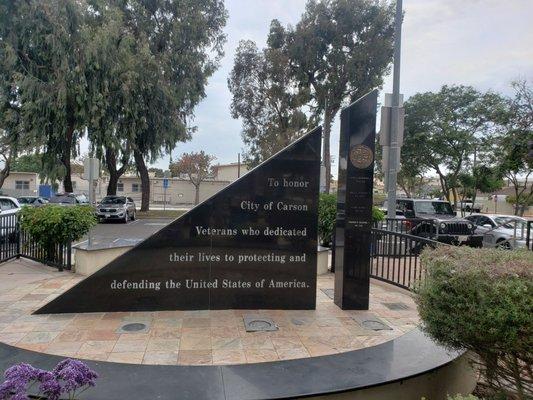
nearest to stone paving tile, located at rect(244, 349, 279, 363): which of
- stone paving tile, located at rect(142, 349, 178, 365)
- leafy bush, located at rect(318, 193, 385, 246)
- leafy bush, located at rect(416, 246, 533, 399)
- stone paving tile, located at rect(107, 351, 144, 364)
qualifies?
stone paving tile, located at rect(142, 349, 178, 365)

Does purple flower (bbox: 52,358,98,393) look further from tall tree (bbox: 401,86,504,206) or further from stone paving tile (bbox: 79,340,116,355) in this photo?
tall tree (bbox: 401,86,504,206)

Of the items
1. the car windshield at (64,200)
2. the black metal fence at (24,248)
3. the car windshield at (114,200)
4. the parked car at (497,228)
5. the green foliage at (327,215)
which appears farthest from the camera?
the car windshield at (114,200)

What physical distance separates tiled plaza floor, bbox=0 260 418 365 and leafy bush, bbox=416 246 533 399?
5.06ft

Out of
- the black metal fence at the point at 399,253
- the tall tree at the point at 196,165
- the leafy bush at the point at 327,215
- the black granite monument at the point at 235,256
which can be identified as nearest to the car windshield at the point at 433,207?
the leafy bush at the point at 327,215

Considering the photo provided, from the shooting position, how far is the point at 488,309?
2.72m

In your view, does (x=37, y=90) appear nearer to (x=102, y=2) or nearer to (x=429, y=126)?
(x=102, y=2)

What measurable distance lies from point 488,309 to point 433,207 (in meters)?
14.8

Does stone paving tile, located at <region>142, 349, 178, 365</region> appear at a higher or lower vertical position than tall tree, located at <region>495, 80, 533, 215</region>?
lower

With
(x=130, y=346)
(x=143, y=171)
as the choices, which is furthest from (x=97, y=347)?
(x=143, y=171)

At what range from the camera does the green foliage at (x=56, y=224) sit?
8.42 meters

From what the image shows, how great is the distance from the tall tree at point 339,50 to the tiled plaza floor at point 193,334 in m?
21.4

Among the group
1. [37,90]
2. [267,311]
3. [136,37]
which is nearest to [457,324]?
[267,311]

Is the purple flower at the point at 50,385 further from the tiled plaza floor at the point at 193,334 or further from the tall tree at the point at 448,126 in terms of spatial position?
the tall tree at the point at 448,126

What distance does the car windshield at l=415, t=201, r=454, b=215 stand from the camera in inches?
647
